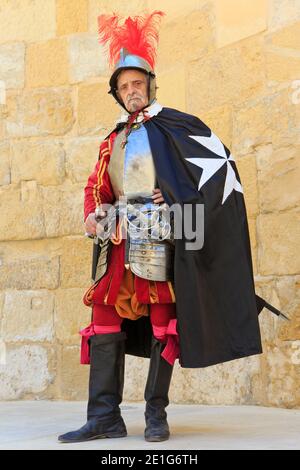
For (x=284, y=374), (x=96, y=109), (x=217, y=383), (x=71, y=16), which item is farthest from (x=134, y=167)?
(x=71, y=16)

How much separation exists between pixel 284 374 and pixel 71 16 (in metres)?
2.50

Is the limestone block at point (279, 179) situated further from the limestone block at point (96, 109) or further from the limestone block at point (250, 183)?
the limestone block at point (96, 109)

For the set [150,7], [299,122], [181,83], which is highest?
[150,7]

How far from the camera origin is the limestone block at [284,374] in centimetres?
372

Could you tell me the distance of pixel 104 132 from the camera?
469cm

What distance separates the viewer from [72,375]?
4504 mm

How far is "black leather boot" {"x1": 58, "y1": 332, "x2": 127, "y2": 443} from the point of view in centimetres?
300

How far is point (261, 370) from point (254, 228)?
698 millimetres

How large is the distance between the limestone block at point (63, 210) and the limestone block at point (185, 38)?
847 millimetres

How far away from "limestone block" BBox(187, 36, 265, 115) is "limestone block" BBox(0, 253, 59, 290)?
→ 1.21 m

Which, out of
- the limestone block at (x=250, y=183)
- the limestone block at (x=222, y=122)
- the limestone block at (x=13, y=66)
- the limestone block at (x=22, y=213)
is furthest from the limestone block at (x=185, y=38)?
the limestone block at (x=22, y=213)

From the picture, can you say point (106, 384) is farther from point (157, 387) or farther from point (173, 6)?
point (173, 6)
